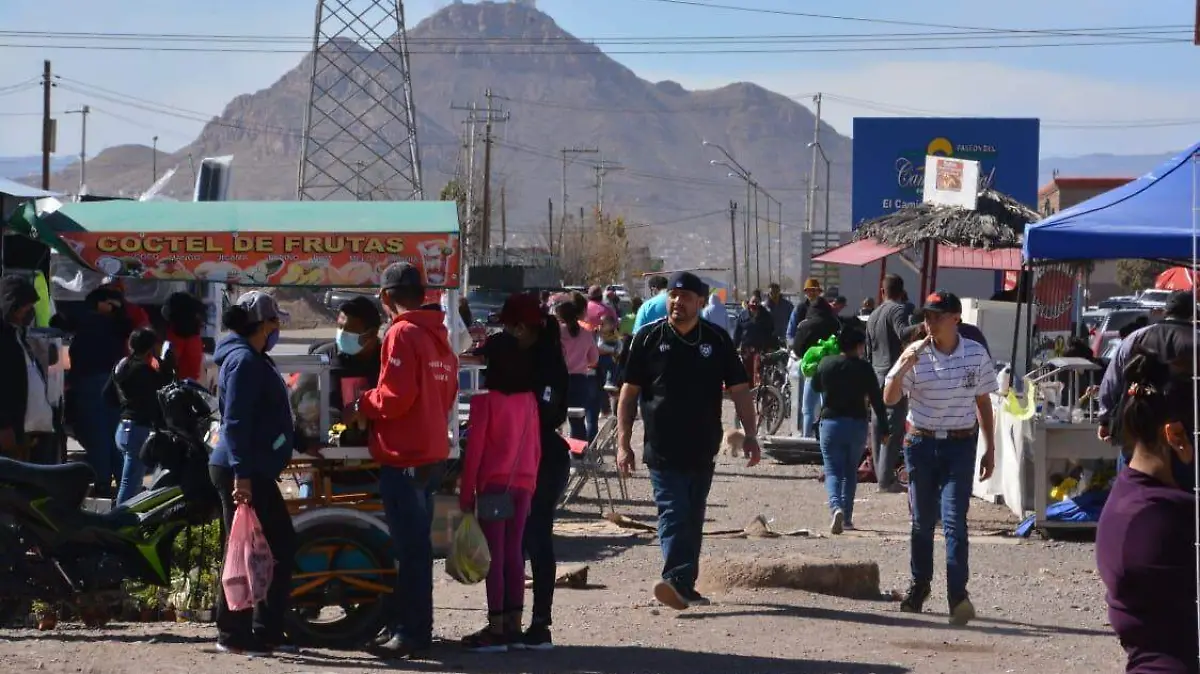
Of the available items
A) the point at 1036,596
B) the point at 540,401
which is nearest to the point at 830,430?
the point at 1036,596

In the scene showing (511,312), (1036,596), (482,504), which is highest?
(511,312)

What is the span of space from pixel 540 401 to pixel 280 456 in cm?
137

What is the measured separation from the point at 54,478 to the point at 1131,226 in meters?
7.46

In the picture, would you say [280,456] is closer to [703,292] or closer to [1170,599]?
[703,292]

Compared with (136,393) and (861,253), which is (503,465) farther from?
(861,253)

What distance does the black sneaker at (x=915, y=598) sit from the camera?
9859 mm

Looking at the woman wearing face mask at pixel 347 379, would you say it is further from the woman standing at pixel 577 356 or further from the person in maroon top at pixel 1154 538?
the woman standing at pixel 577 356

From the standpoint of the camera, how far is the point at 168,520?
8359 millimetres

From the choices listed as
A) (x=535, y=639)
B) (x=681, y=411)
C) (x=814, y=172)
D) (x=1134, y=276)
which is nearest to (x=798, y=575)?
(x=681, y=411)

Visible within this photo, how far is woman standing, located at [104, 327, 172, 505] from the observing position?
11.4 metres

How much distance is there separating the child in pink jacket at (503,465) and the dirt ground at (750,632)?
0.26m

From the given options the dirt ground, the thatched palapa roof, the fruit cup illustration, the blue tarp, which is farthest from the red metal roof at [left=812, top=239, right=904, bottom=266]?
the fruit cup illustration

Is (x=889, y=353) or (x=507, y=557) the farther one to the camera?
(x=889, y=353)

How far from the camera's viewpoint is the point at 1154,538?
16.3ft
